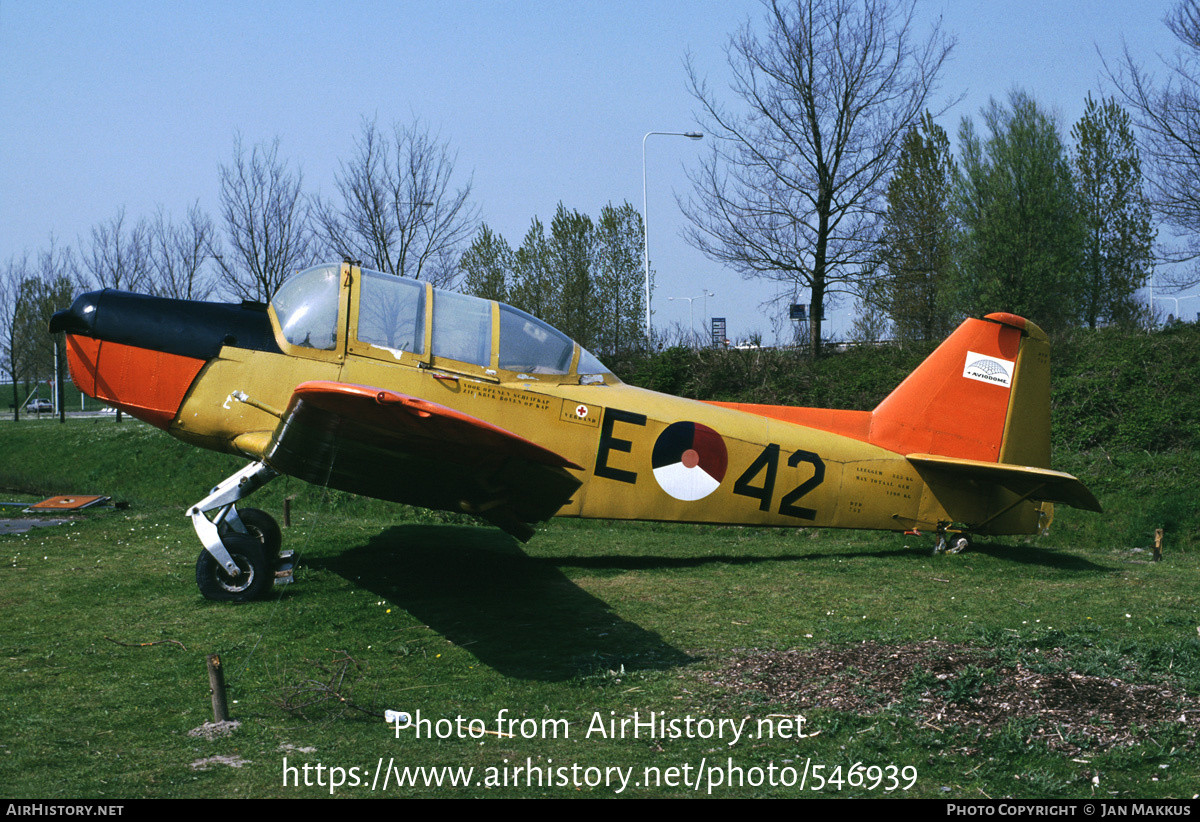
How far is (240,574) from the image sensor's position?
6.73 metres

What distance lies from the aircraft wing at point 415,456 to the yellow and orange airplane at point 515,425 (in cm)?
3

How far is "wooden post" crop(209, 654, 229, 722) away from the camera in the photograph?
4087 millimetres

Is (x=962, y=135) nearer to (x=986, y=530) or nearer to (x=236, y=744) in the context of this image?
(x=986, y=530)

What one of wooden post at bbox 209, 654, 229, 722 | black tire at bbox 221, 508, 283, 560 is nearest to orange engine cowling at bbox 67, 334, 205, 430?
black tire at bbox 221, 508, 283, 560

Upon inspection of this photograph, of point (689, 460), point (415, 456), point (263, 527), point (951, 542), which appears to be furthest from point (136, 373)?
point (951, 542)

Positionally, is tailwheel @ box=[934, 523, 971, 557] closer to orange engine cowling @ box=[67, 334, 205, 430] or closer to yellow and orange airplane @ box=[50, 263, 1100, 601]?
Result: yellow and orange airplane @ box=[50, 263, 1100, 601]

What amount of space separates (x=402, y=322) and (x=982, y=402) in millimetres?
6074

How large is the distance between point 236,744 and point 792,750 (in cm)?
271

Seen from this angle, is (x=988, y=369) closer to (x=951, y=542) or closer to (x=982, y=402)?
(x=982, y=402)

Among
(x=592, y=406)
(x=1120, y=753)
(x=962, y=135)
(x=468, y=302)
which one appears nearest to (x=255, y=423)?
(x=468, y=302)

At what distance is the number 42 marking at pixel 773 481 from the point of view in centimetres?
792

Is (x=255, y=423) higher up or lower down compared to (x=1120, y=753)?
higher up

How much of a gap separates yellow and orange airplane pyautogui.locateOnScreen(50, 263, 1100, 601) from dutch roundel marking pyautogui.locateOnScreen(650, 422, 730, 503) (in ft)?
0.07

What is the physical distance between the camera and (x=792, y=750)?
3.83 meters
